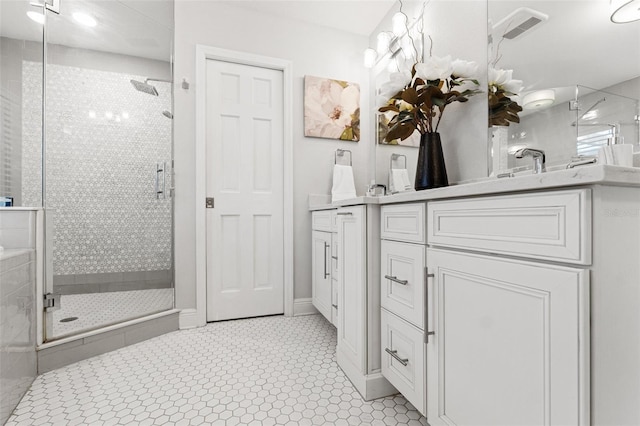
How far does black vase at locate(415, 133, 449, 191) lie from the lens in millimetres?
1302

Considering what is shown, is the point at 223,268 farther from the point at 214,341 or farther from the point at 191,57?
the point at 191,57

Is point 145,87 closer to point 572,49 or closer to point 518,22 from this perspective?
point 518,22

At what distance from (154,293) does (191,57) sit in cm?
177

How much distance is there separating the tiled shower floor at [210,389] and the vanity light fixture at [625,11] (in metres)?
1.51

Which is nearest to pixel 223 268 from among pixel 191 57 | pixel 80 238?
pixel 80 238

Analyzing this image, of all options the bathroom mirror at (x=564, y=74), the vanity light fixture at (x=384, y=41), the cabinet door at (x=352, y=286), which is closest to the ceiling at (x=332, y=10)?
the vanity light fixture at (x=384, y=41)

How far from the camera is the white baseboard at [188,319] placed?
2.10m

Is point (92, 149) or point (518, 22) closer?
point (518, 22)

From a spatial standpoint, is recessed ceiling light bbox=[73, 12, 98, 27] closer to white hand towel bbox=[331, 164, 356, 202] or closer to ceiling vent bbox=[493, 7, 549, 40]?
white hand towel bbox=[331, 164, 356, 202]

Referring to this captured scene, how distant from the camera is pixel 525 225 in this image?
66cm

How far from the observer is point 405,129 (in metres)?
1.45

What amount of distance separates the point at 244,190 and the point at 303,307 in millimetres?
1084

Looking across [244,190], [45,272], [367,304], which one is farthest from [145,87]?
[367,304]

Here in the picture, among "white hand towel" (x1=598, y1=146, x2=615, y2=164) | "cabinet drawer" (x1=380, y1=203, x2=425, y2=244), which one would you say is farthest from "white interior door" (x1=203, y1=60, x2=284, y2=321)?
"white hand towel" (x1=598, y1=146, x2=615, y2=164)
